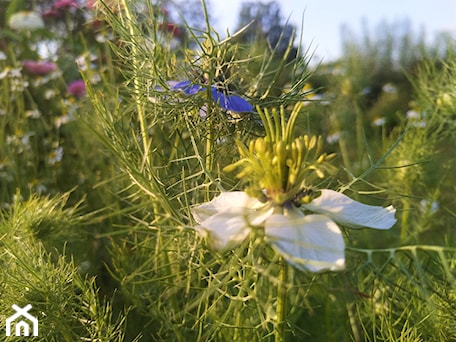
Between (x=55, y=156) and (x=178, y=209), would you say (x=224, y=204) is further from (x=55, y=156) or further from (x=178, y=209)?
(x=55, y=156)

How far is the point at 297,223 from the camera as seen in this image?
0.56 m

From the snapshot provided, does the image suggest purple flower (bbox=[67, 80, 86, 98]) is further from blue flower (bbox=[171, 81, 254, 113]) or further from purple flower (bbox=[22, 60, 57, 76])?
blue flower (bbox=[171, 81, 254, 113])

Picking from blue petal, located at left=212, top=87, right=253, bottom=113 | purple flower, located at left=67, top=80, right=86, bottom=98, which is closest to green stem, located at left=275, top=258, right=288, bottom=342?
blue petal, located at left=212, top=87, right=253, bottom=113

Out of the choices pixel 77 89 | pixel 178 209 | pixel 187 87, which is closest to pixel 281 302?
pixel 178 209

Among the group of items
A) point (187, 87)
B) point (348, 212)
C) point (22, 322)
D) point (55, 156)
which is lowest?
point (55, 156)

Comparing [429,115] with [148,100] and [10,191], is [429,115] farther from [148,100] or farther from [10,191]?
[10,191]

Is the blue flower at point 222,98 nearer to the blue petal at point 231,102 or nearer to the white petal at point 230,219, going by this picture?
the blue petal at point 231,102

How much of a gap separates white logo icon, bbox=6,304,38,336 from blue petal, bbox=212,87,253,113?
39 centimetres

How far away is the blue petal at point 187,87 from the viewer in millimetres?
809

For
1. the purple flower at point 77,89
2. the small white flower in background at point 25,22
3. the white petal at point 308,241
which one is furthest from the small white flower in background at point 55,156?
the white petal at point 308,241

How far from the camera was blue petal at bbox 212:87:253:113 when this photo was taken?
2.57 feet

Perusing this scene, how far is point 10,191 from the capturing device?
1.73 meters

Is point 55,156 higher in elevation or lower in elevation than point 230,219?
lower

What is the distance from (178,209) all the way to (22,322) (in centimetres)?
26
